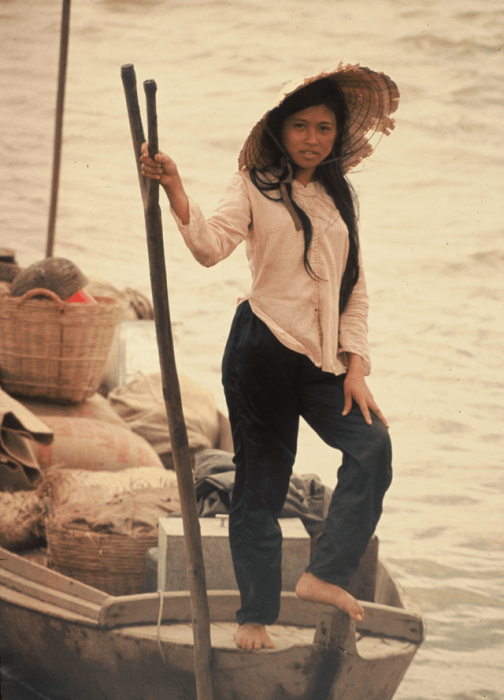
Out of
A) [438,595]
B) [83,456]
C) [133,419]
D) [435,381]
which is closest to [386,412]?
[435,381]

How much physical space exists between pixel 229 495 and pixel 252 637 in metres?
0.54

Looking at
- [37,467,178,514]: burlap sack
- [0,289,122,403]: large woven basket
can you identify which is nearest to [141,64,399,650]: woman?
[37,467,178,514]: burlap sack

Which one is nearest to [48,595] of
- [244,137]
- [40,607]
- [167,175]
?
[40,607]

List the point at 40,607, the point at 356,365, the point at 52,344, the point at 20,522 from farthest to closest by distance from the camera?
the point at 52,344
the point at 20,522
the point at 40,607
the point at 356,365

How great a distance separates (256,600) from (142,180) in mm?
903

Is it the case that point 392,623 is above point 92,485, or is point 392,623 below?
above

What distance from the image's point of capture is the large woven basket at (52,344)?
3385mm

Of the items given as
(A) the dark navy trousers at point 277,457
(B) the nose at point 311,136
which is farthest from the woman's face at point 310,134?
(A) the dark navy trousers at point 277,457

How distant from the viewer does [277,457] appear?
1.75 meters

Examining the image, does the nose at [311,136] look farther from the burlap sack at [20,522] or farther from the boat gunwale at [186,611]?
the burlap sack at [20,522]

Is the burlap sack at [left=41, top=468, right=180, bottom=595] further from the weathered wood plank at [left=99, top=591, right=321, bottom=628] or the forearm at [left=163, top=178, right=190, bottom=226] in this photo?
the forearm at [left=163, top=178, right=190, bottom=226]

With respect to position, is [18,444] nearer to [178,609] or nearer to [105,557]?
[105,557]

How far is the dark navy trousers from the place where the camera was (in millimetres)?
1663

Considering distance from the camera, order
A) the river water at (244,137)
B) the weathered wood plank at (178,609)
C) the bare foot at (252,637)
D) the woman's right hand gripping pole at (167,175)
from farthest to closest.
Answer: the river water at (244,137) → the weathered wood plank at (178,609) → the bare foot at (252,637) → the woman's right hand gripping pole at (167,175)
